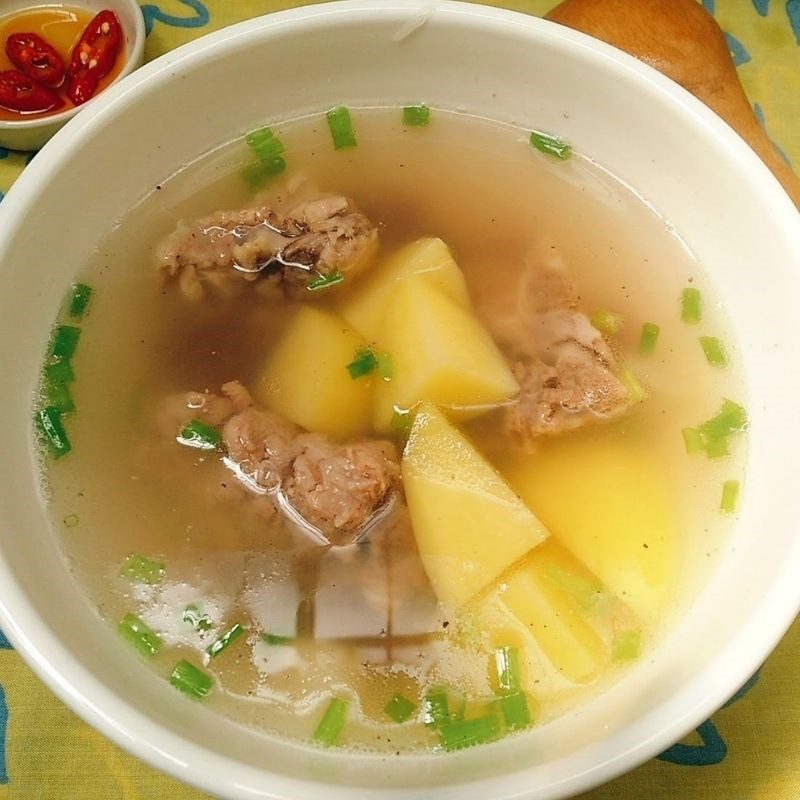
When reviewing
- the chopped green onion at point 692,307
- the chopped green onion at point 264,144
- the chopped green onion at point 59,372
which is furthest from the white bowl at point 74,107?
the chopped green onion at point 692,307

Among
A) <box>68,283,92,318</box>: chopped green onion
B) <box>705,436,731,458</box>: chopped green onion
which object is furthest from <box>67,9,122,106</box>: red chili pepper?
<box>705,436,731,458</box>: chopped green onion

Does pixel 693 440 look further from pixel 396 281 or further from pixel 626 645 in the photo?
pixel 396 281

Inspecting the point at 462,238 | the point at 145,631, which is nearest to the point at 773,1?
the point at 462,238

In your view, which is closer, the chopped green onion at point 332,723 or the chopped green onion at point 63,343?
the chopped green onion at point 332,723

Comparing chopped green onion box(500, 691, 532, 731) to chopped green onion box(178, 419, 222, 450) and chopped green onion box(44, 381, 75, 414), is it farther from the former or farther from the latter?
chopped green onion box(44, 381, 75, 414)

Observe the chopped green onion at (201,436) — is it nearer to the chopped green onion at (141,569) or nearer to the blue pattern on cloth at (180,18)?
the chopped green onion at (141,569)

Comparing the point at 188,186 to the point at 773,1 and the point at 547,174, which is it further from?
the point at 773,1

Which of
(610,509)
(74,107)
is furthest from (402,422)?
(74,107)
